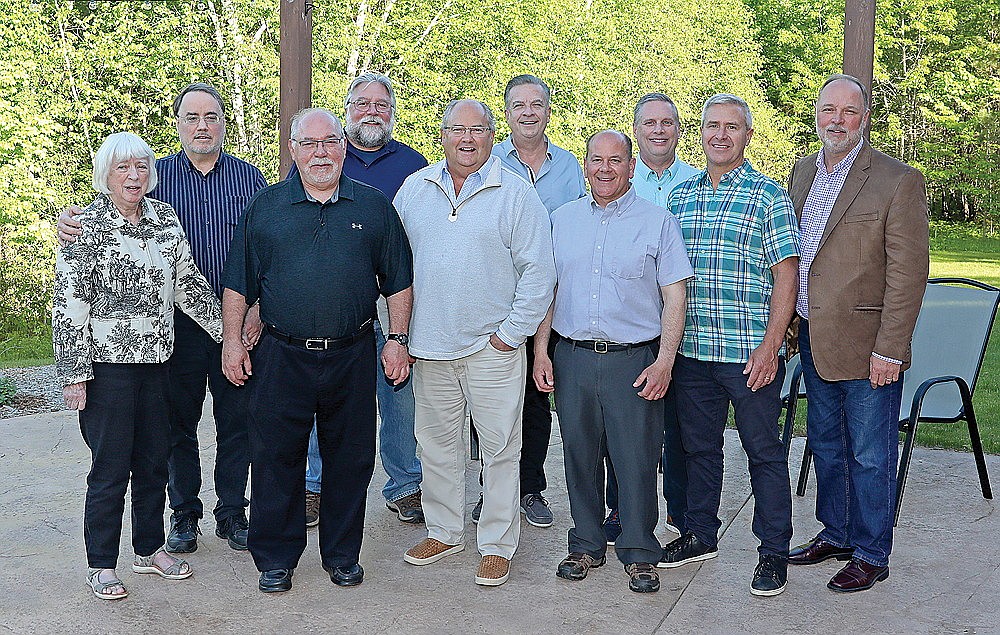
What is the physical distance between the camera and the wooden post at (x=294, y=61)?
520cm

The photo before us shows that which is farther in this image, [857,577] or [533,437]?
[533,437]

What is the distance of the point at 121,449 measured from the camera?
345 cm

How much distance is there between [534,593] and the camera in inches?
142

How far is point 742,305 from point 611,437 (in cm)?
66

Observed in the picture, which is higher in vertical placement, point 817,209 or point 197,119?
point 197,119

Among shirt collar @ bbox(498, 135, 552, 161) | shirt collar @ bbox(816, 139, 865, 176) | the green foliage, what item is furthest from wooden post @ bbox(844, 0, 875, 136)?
the green foliage

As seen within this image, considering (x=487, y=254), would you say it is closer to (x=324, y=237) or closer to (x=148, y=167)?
(x=324, y=237)

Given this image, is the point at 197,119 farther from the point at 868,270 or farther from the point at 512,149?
the point at 868,270

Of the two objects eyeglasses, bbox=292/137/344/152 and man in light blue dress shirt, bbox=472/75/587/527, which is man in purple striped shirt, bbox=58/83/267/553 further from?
man in light blue dress shirt, bbox=472/75/587/527

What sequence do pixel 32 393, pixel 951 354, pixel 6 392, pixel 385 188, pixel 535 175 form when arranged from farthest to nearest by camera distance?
pixel 32 393 < pixel 6 392 < pixel 951 354 < pixel 535 175 < pixel 385 188

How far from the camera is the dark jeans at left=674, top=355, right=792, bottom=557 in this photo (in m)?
3.54

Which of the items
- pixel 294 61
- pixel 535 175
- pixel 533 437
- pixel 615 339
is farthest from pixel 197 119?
pixel 533 437

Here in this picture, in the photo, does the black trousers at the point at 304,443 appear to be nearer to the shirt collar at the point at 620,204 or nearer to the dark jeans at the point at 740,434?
the shirt collar at the point at 620,204

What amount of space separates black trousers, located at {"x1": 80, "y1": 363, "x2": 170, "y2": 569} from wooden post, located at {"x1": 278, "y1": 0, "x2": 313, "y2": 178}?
6.51 feet
